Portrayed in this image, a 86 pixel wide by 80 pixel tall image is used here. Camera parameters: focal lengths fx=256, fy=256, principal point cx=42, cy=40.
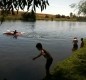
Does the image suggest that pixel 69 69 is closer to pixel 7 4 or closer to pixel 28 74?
pixel 28 74

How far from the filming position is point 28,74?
17.7 meters

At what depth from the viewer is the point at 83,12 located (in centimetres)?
2817

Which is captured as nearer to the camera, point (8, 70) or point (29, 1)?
point (29, 1)

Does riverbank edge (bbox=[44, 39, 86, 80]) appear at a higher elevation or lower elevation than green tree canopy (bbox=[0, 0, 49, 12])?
lower

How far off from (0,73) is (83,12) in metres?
13.6

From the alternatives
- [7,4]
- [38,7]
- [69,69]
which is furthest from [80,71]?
[7,4]

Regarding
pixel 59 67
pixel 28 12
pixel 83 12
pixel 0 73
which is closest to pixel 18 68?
pixel 0 73

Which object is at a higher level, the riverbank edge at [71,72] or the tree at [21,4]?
the tree at [21,4]

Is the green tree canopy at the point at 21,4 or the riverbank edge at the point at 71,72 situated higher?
the green tree canopy at the point at 21,4

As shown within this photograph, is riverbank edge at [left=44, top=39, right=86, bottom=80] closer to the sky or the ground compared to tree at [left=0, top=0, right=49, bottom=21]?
closer to the ground

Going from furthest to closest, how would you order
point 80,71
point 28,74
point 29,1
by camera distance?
point 28,74 < point 80,71 < point 29,1

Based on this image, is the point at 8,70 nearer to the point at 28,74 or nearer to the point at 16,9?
the point at 28,74

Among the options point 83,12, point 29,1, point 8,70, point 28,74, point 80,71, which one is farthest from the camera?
point 83,12

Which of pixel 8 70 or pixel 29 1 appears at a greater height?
pixel 29 1
